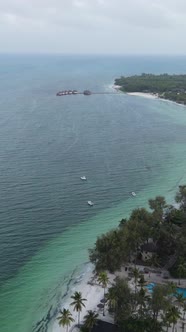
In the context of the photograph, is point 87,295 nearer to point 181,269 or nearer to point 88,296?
point 88,296

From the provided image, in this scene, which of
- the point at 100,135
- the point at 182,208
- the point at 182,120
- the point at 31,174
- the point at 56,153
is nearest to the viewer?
the point at 182,208

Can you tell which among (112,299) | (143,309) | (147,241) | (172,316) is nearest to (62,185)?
(147,241)

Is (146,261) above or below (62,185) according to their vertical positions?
below

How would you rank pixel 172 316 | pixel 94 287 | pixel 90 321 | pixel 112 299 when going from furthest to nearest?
pixel 94 287
pixel 112 299
pixel 90 321
pixel 172 316

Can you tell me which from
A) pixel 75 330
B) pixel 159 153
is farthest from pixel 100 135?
pixel 75 330

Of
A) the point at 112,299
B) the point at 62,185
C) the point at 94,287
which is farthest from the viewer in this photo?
the point at 62,185

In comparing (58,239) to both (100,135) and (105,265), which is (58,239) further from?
(100,135)

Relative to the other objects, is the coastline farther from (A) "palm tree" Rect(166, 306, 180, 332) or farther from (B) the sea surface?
(A) "palm tree" Rect(166, 306, 180, 332)
